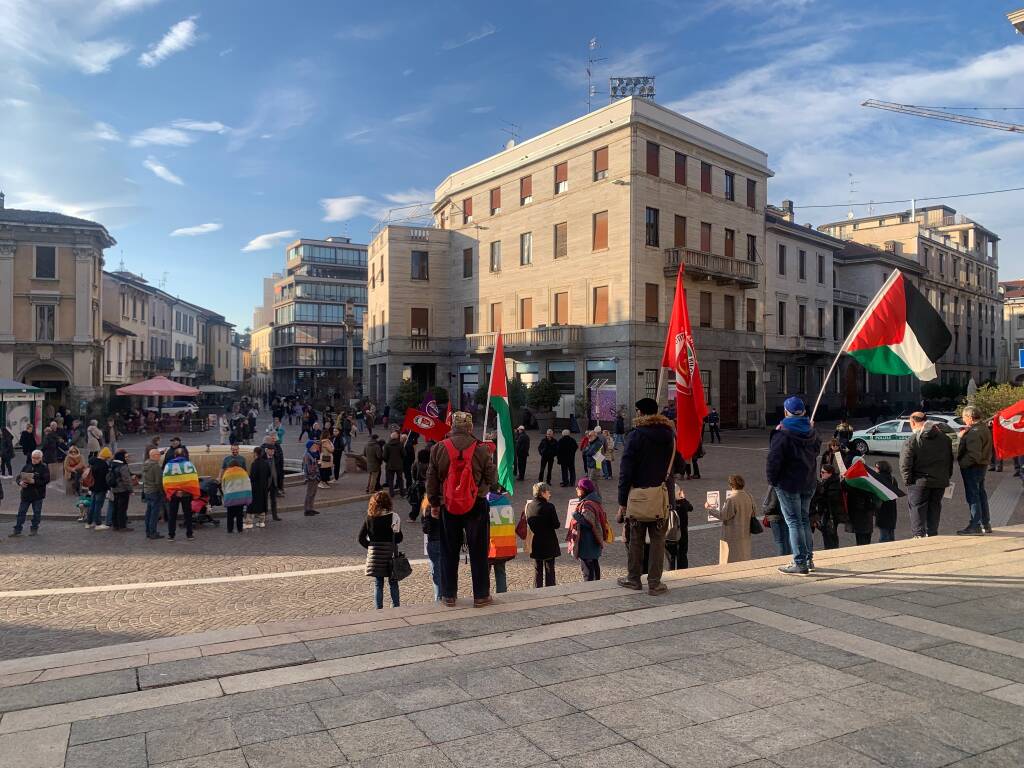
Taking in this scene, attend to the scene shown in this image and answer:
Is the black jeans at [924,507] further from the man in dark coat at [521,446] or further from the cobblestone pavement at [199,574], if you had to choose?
the man in dark coat at [521,446]

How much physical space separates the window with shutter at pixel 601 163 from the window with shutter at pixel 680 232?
430cm

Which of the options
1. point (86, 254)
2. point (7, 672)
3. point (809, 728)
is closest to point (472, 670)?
point (809, 728)

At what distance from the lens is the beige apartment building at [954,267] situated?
192 feet

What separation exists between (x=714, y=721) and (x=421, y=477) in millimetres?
9888

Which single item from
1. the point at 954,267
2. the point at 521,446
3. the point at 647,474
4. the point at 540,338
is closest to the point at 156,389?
the point at 540,338

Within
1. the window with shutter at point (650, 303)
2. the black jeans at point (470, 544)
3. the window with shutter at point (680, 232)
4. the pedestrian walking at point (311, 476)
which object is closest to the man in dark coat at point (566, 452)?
the pedestrian walking at point (311, 476)

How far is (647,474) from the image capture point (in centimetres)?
610

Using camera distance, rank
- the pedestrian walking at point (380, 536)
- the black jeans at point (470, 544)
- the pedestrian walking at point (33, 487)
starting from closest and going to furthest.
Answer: the black jeans at point (470, 544) < the pedestrian walking at point (380, 536) < the pedestrian walking at point (33, 487)

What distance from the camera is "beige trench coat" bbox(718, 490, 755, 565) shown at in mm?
8328

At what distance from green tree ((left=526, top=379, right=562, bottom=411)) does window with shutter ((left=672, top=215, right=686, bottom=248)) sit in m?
9.44

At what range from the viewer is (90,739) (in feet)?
12.0

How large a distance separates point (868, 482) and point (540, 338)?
28.2 meters

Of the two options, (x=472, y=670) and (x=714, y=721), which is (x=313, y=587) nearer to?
(x=472, y=670)

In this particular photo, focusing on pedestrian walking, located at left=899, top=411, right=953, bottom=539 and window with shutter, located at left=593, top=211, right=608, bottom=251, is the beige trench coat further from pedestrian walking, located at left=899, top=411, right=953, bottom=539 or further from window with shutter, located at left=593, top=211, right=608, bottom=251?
window with shutter, located at left=593, top=211, right=608, bottom=251
